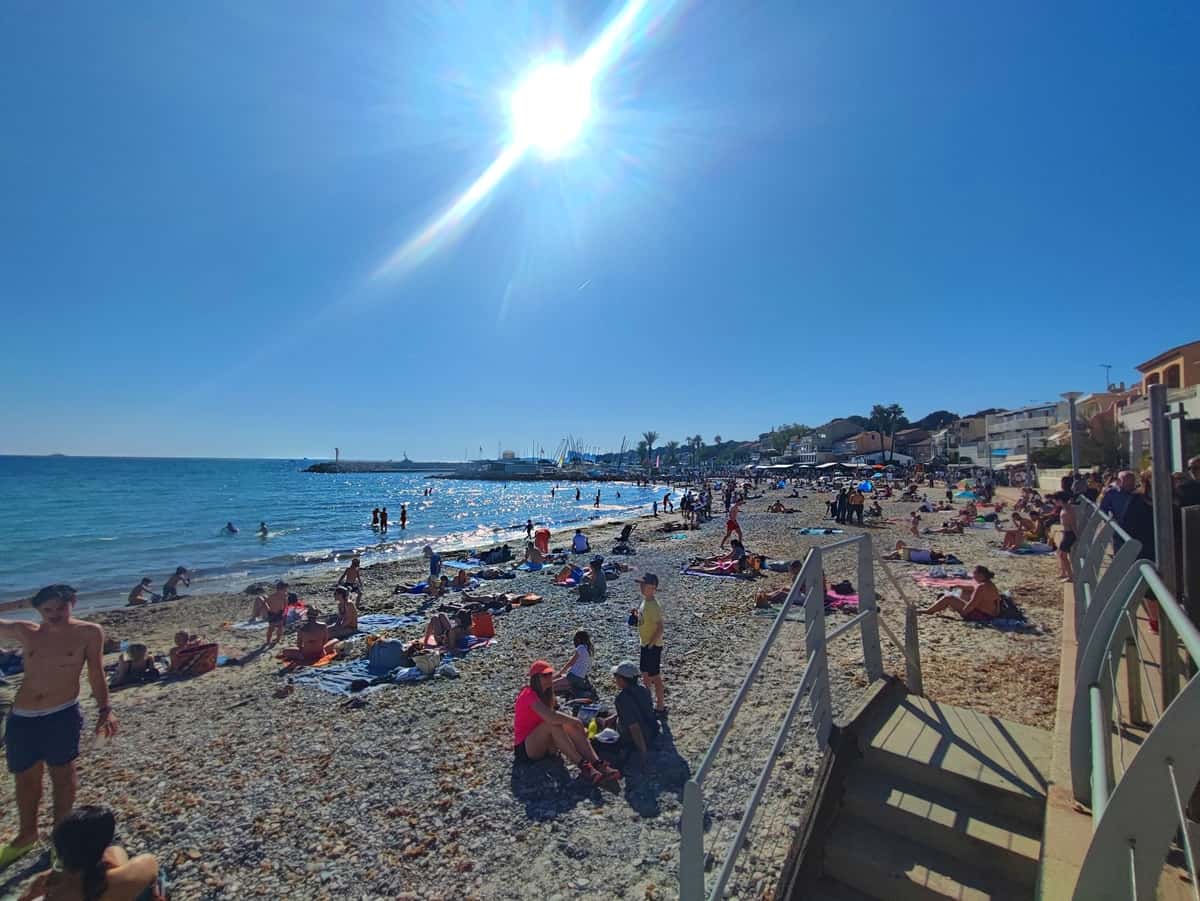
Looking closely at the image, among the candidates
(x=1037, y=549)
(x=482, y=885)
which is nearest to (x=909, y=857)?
(x=482, y=885)

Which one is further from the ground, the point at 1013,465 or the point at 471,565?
the point at 1013,465

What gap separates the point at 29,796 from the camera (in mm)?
4660

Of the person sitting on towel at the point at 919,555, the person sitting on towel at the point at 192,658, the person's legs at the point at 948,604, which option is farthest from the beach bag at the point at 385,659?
the person sitting on towel at the point at 919,555

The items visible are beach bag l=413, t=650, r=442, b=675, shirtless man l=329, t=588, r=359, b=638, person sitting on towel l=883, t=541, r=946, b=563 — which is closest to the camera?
beach bag l=413, t=650, r=442, b=675

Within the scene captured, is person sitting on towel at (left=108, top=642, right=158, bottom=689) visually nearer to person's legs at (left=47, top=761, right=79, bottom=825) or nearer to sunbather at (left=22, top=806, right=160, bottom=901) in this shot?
person's legs at (left=47, top=761, right=79, bottom=825)

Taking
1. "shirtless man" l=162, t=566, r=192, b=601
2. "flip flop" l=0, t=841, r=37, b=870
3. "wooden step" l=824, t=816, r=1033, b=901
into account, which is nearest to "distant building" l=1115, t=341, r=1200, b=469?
"wooden step" l=824, t=816, r=1033, b=901

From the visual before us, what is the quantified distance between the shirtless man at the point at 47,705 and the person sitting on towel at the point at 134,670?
5.63 metres

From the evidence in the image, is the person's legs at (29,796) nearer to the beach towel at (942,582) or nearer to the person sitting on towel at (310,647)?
the person sitting on towel at (310,647)

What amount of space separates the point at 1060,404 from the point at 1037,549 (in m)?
48.8

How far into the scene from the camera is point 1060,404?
53.2 meters

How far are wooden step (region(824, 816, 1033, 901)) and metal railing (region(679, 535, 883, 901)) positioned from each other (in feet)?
1.84

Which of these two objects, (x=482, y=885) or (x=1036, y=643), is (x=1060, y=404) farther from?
(x=482, y=885)

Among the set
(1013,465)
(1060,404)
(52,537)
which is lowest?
(52,537)

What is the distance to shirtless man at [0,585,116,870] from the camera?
14.9ft
